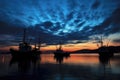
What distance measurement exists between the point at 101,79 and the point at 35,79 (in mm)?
8455

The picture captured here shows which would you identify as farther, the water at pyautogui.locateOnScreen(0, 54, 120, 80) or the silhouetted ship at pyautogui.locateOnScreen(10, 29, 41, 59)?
the silhouetted ship at pyautogui.locateOnScreen(10, 29, 41, 59)

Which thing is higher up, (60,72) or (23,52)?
(23,52)

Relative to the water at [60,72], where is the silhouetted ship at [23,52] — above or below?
above

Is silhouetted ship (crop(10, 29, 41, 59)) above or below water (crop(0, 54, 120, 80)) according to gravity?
above

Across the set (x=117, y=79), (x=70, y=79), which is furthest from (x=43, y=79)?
(x=117, y=79)

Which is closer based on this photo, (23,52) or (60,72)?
(60,72)

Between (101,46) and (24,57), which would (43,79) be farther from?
(101,46)

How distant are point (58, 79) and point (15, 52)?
86611mm

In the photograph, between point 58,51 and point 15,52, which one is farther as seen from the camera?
point 58,51

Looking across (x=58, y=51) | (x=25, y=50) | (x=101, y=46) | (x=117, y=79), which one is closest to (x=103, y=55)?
(x=101, y=46)

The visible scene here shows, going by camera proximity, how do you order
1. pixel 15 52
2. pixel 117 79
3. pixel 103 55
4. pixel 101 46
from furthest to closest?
1. pixel 101 46
2. pixel 103 55
3. pixel 15 52
4. pixel 117 79

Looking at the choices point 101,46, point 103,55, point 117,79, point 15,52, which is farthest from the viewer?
point 101,46

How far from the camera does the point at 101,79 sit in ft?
80.3

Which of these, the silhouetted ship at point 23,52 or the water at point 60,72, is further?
the silhouetted ship at point 23,52
